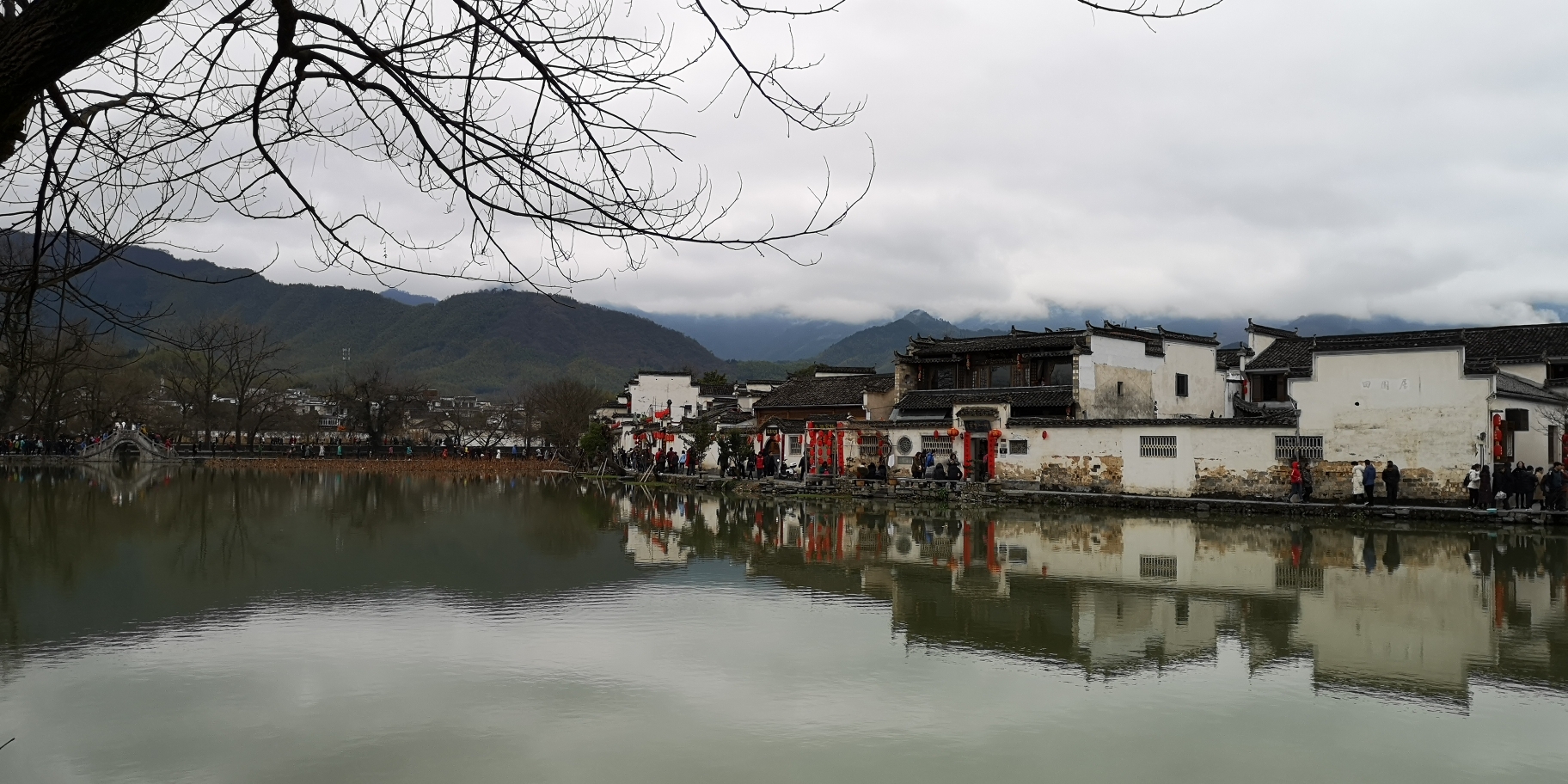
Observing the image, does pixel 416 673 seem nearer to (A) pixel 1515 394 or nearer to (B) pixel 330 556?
(B) pixel 330 556

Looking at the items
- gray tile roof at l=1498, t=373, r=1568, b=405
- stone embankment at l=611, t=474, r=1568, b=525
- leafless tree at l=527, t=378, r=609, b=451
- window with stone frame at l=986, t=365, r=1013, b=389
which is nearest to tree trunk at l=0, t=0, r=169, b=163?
stone embankment at l=611, t=474, r=1568, b=525

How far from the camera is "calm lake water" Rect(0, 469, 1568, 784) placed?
621 cm

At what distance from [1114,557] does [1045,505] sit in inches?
441

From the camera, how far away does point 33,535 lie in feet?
55.7

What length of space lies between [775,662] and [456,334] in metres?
141

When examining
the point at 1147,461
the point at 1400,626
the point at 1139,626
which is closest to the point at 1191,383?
the point at 1147,461

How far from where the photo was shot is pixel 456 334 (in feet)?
465

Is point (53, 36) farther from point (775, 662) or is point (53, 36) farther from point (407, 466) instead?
point (407, 466)

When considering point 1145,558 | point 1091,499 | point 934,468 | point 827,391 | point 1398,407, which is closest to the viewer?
point 1145,558

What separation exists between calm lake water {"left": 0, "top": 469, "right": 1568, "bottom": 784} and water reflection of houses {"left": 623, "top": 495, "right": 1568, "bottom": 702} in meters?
0.07

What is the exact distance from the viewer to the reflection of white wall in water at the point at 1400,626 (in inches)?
332

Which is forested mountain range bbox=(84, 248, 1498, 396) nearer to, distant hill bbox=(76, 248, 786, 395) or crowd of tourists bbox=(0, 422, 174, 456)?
distant hill bbox=(76, 248, 786, 395)

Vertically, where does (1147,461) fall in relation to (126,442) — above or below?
above

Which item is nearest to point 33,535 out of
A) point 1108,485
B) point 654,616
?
point 654,616
